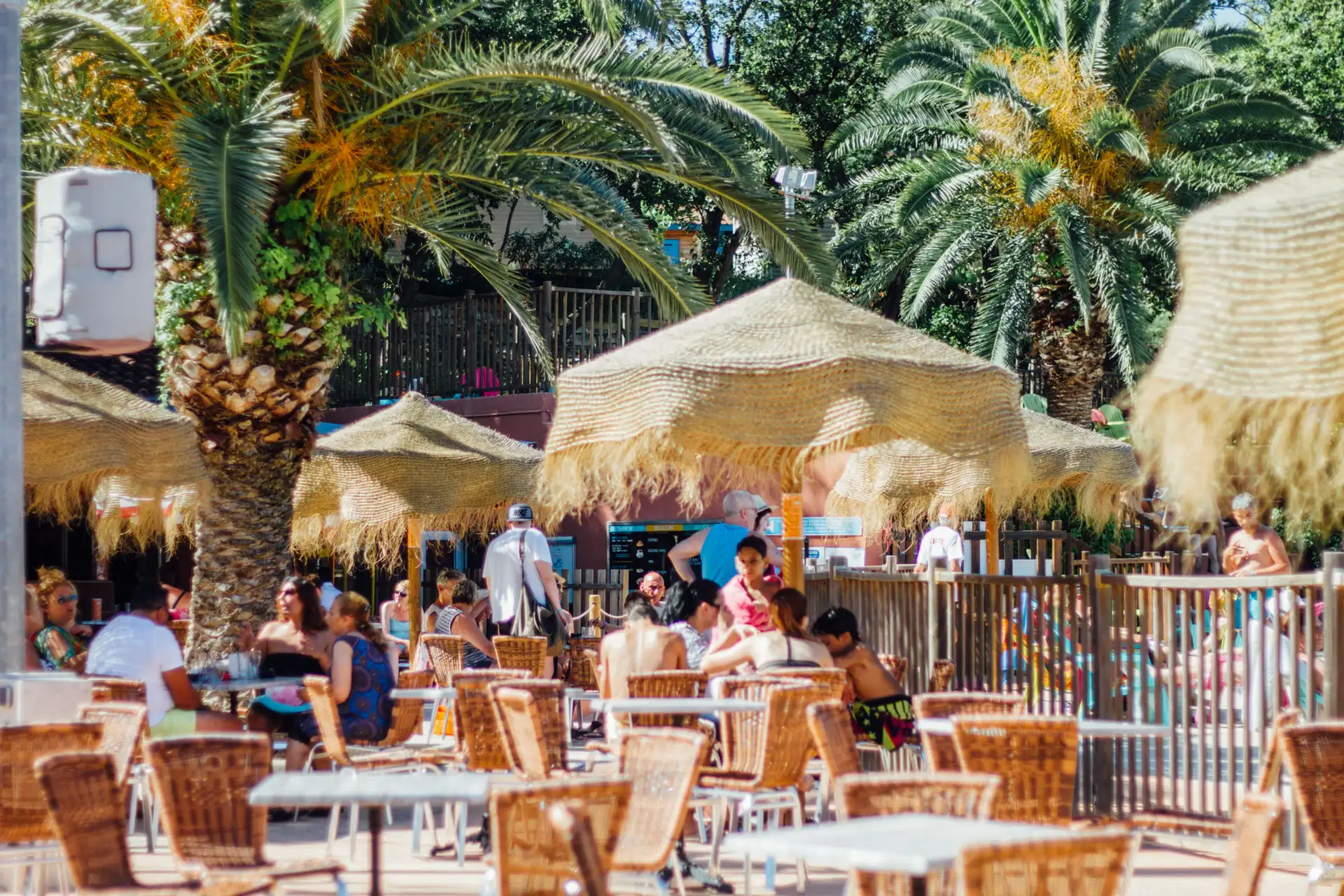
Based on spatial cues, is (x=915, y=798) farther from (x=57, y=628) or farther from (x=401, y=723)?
(x=57, y=628)

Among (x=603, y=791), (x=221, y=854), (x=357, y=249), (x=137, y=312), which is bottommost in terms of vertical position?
(x=221, y=854)

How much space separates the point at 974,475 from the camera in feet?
44.8

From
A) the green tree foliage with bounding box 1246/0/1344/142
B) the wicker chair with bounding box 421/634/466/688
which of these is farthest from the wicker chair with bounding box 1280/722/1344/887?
the green tree foliage with bounding box 1246/0/1344/142

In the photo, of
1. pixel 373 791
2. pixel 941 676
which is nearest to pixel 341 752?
pixel 941 676

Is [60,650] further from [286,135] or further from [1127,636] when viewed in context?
[1127,636]

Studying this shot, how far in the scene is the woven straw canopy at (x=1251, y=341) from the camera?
4195 mm

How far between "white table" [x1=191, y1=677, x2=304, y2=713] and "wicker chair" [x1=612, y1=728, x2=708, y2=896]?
13.8 ft

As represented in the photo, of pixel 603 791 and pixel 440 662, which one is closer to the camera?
pixel 603 791

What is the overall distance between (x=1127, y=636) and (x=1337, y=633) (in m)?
1.21

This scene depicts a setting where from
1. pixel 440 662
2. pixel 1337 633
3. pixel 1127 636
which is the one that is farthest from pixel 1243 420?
pixel 440 662

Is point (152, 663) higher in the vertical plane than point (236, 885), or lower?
higher

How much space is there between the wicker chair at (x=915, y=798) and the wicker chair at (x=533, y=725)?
2.27 metres

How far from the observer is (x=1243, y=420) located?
4.57 m

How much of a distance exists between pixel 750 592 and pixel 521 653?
1.81 m
